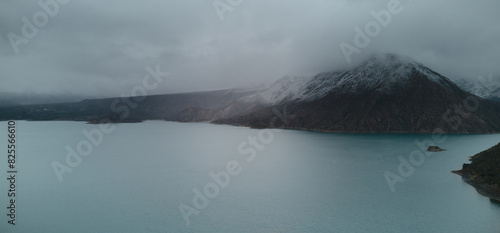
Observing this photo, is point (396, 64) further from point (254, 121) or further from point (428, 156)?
point (428, 156)

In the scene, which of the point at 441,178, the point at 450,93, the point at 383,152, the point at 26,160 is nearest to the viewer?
the point at 441,178

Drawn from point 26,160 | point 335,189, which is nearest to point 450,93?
point 335,189

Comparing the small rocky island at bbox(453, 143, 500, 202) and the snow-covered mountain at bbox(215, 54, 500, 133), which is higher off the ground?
the snow-covered mountain at bbox(215, 54, 500, 133)

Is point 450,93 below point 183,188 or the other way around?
the other way around

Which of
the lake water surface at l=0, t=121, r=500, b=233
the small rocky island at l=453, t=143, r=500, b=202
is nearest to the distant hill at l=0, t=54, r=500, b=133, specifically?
the lake water surface at l=0, t=121, r=500, b=233

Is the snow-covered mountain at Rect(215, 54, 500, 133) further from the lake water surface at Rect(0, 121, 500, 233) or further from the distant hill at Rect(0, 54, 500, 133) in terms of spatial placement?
the lake water surface at Rect(0, 121, 500, 233)

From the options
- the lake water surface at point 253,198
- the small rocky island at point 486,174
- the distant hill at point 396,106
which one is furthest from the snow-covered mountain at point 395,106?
the small rocky island at point 486,174

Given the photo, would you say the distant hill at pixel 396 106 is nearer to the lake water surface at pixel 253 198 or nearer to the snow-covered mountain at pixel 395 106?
the snow-covered mountain at pixel 395 106

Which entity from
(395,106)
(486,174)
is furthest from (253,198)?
(395,106)
